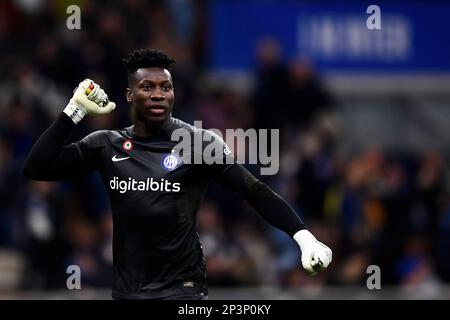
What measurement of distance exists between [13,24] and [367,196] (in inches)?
202

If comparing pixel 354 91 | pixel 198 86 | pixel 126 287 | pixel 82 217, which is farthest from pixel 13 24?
pixel 126 287

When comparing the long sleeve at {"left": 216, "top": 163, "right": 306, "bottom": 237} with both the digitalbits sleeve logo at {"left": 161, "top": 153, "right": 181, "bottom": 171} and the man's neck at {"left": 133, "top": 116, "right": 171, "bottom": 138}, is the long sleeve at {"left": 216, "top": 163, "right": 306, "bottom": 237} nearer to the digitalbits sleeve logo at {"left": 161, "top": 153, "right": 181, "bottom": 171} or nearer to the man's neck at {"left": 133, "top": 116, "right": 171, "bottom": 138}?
the digitalbits sleeve logo at {"left": 161, "top": 153, "right": 181, "bottom": 171}

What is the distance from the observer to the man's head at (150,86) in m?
7.30

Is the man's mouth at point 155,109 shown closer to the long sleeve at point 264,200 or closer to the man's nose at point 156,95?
the man's nose at point 156,95

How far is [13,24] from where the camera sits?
608 inches

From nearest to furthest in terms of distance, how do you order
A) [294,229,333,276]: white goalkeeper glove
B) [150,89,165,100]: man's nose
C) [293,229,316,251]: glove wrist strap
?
[294,229,333,276]: white goalkeeper glove < [293,229,316,251]: glove wrist strap < [150,89,165,100]: man's nose

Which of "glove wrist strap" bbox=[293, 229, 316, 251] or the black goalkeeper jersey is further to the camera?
the black goalkeeper jersey

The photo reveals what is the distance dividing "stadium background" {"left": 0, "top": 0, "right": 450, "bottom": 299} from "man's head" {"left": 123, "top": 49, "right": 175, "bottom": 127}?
4.30m

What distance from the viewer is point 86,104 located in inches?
291

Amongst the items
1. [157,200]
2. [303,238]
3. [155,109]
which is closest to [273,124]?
[155,109]

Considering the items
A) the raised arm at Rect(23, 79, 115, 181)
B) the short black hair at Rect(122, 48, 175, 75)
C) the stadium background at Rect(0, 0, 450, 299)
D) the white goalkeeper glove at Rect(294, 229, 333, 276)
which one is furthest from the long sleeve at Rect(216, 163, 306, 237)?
the stadium background at Rect(0, 0, 450, 299)

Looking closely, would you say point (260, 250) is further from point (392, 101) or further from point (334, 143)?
point (392, 101)

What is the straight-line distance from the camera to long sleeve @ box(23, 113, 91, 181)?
736cm

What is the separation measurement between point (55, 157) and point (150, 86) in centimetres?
73
